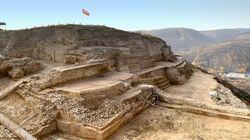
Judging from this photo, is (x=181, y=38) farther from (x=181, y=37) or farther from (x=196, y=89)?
(x=196, y=89)

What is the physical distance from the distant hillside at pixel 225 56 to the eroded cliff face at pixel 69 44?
73832mm

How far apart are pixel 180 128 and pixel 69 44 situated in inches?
371

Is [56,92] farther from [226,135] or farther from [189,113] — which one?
[226,135]

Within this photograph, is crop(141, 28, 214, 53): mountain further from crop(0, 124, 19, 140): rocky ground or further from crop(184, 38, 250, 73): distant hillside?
crop(0, 124, 19, 140): rocky ground

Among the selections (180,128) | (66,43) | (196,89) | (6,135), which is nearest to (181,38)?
(196,89)

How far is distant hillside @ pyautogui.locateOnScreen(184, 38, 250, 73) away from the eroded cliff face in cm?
7383

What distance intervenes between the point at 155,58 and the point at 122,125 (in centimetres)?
1256

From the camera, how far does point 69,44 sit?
58.6 ft

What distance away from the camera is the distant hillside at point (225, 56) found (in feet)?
313

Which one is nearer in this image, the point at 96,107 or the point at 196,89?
the point at 96,107

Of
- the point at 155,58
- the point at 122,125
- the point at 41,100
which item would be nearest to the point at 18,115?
the point at 41,100

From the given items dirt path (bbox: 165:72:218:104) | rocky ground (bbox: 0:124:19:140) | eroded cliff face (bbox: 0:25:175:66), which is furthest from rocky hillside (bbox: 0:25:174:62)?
rocky ground (bbox: 0:124:19:140)

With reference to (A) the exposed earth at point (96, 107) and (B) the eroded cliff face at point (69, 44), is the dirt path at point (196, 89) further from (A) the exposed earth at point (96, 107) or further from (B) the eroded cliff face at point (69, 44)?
(B) the eroded cliff face at point (69, 44)

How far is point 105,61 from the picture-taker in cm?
1504
